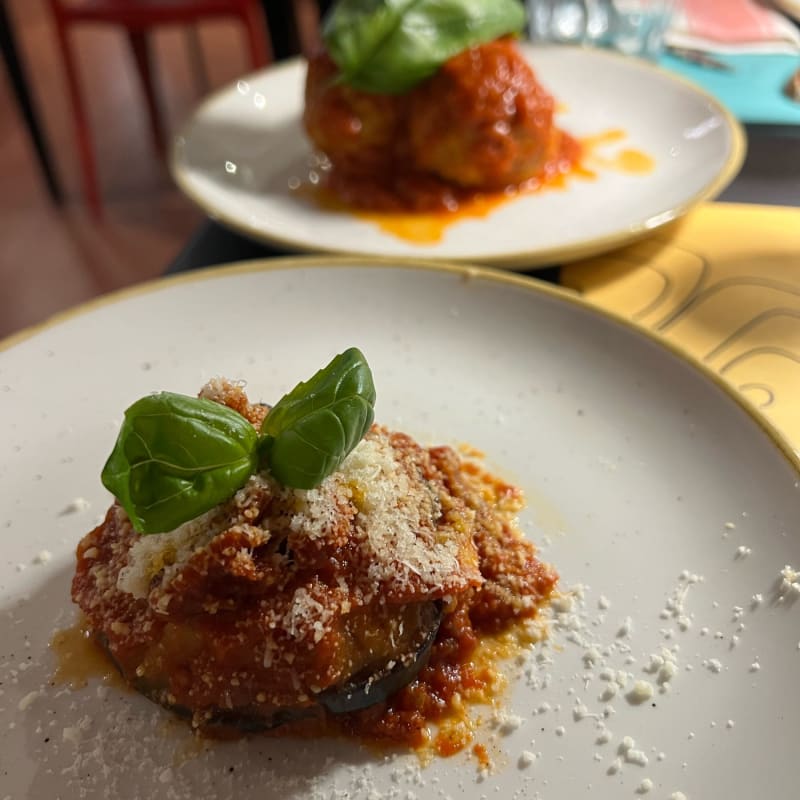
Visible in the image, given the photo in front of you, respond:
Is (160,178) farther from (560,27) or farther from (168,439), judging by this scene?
(168,439)

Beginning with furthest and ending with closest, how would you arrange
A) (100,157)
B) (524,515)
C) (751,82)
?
(100,157) → (751,82) → (524,515)

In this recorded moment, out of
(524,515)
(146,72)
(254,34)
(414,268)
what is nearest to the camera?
(524,515)

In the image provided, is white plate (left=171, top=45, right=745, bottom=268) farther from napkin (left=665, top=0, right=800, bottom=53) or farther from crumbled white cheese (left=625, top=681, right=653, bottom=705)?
crumbled white cheese (left=625, top=681, right=653, bottom=705)

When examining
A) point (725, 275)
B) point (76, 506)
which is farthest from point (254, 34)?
point (76, 506)

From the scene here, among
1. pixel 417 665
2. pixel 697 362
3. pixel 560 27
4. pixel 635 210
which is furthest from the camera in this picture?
pixel 560 27

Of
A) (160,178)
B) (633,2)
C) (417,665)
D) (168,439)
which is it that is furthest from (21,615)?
(160,178)

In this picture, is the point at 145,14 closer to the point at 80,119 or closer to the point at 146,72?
the point at 80,119

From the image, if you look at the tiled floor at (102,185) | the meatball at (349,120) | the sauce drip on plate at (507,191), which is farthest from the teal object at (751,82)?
the tiled floor at (102,185)

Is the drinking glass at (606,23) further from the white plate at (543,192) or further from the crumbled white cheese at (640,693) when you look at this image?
the crumbled white cheese at (640,693)
